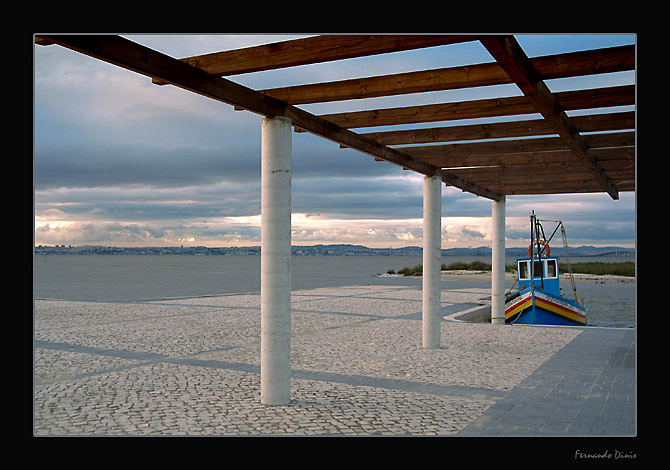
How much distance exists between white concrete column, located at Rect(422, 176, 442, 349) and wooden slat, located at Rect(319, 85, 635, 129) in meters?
3.73

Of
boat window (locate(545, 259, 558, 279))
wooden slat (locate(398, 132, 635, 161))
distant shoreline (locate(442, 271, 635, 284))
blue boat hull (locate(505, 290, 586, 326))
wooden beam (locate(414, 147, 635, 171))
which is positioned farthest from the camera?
distant shoreline (locate(442, 271, 635, 284))

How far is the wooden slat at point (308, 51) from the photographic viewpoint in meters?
5.19

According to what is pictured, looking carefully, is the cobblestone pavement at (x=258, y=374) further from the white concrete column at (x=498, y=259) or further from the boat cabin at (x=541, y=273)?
the boat cabin at (x=541, y=273)

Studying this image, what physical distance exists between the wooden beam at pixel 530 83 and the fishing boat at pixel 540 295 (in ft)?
27.3

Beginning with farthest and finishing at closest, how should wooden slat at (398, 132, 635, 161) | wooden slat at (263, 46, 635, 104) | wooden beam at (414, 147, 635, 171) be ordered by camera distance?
wooden beam at (414, 147, 635, 171)
wooden slat at (398, 132, 635, 161)
wooden slat at (263, 46, 635, 104)

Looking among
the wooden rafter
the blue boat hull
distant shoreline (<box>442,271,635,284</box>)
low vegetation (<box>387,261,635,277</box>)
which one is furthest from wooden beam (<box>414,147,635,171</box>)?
low vegetation (<box>387,261,635,277</box>)

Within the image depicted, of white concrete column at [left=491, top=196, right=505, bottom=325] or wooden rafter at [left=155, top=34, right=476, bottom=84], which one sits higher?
wooden rafter at [left=155, top=34, right=476, bottom=84]

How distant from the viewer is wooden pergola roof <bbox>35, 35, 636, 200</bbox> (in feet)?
17.8

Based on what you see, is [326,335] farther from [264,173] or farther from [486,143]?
[264,173]

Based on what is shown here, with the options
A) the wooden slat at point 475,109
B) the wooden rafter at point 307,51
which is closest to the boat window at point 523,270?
the wooden slat at point 475,109

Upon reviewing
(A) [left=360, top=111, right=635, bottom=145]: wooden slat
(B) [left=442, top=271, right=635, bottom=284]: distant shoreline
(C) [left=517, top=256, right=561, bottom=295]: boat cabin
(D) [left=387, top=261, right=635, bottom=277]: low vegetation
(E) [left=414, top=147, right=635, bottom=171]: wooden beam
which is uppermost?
(A) [left=360, top=111, right=635, bottom=145]: wooden slat

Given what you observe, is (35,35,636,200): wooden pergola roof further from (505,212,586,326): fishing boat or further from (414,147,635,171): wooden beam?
(505,212,586,326): fishing boat

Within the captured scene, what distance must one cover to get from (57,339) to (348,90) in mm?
8833
